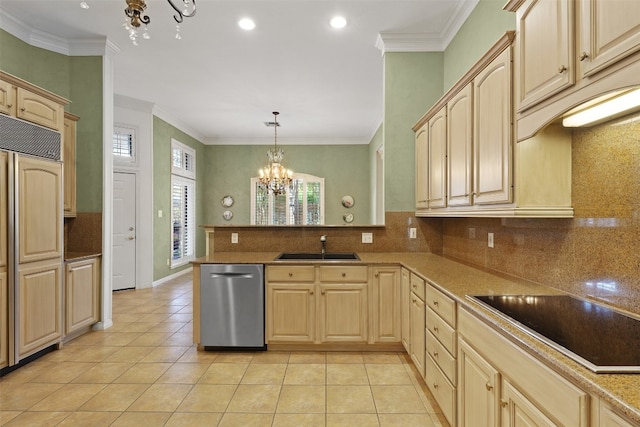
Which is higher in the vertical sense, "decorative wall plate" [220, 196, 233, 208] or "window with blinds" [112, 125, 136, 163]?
"window with blinds" [112, 125, 136, 163]

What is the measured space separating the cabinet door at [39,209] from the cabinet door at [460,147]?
3401 millimetres

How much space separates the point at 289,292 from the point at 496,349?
1.98m

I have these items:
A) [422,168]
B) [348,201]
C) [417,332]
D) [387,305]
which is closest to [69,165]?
[387,305]

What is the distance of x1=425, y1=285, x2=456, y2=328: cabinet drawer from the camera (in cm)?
187

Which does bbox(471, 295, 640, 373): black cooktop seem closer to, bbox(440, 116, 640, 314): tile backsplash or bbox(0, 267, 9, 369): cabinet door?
bbox(440, 116, 640, 314): tile backsplash

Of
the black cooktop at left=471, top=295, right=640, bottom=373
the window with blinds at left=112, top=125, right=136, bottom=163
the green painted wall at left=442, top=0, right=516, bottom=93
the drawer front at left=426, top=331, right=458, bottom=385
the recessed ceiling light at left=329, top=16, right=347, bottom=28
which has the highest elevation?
the recessed ceiling light at left=329, top=16, right=347, bottom=28

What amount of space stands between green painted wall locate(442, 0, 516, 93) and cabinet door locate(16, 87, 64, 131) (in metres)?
3.83

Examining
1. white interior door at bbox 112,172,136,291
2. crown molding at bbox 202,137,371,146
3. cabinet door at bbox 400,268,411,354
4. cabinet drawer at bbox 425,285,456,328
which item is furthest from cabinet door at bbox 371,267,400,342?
crown molding at bbox 202,137,371,146

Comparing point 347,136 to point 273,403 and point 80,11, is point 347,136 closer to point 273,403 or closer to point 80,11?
point 80,11

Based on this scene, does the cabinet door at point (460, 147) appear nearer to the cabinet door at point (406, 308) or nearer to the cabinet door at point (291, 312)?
the cabinet door at point (406, 308)

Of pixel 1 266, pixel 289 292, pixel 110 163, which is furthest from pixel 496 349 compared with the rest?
pixel 110 163

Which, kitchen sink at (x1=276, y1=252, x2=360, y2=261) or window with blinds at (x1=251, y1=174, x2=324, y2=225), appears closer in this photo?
kitchen sink at (x1=276, y1=252, x2=360, y2=261)

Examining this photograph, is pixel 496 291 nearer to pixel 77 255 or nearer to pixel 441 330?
pixel 441 330

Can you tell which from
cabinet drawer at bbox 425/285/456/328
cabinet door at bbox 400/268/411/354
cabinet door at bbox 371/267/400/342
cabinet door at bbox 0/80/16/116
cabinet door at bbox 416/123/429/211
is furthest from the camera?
cabinet door at bbox 416/123/429/211
